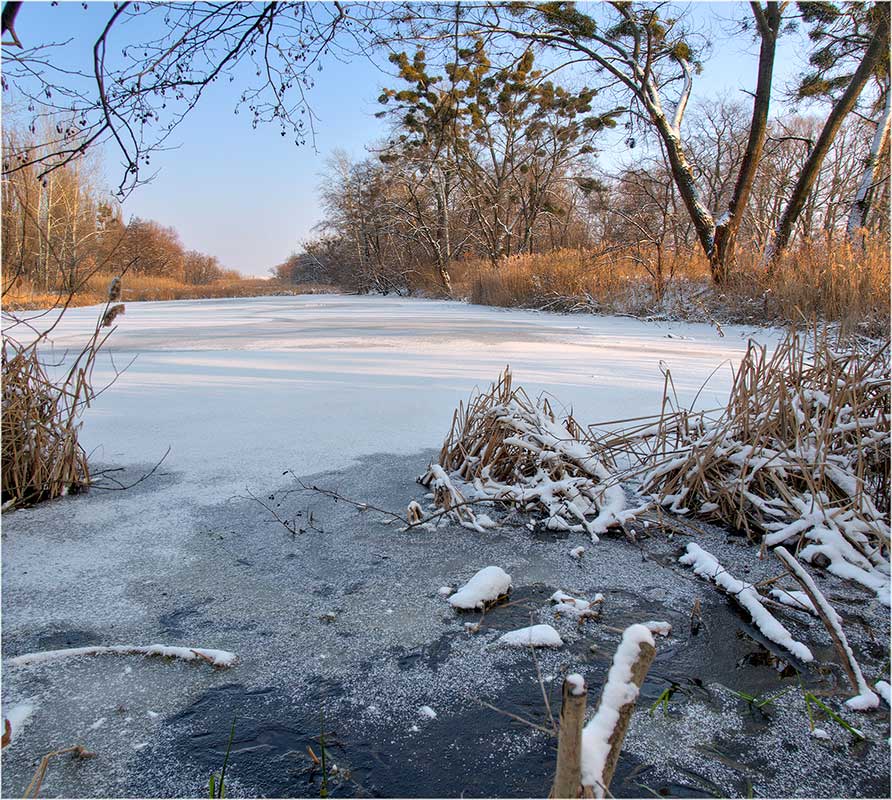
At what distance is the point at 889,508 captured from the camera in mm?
1566

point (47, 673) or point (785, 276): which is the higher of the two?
point (785, 276)

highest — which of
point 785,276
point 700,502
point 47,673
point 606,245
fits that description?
point 606,245

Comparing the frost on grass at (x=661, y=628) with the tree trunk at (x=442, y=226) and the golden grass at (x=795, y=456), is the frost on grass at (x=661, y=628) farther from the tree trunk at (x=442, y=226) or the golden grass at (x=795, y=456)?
the tree trunk at (x=442, y=226)

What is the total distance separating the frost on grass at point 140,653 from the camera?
41.2 inches

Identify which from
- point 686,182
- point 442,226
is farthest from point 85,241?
point 686,182

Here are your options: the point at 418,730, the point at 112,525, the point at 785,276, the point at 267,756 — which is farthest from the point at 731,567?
the point at 785,276

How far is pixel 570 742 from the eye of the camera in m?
0.44

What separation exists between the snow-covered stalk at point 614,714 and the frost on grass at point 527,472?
1084mm

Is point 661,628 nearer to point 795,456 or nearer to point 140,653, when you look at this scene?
point 795,456

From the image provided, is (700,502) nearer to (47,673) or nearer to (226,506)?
(226,506)

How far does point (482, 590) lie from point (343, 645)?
0.32 m

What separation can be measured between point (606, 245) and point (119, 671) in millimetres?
9413

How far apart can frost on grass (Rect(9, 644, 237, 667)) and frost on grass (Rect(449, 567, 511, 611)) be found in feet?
1.54

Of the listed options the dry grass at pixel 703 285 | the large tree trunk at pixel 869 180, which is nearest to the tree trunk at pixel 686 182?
the dry grass at pixel 703 285
